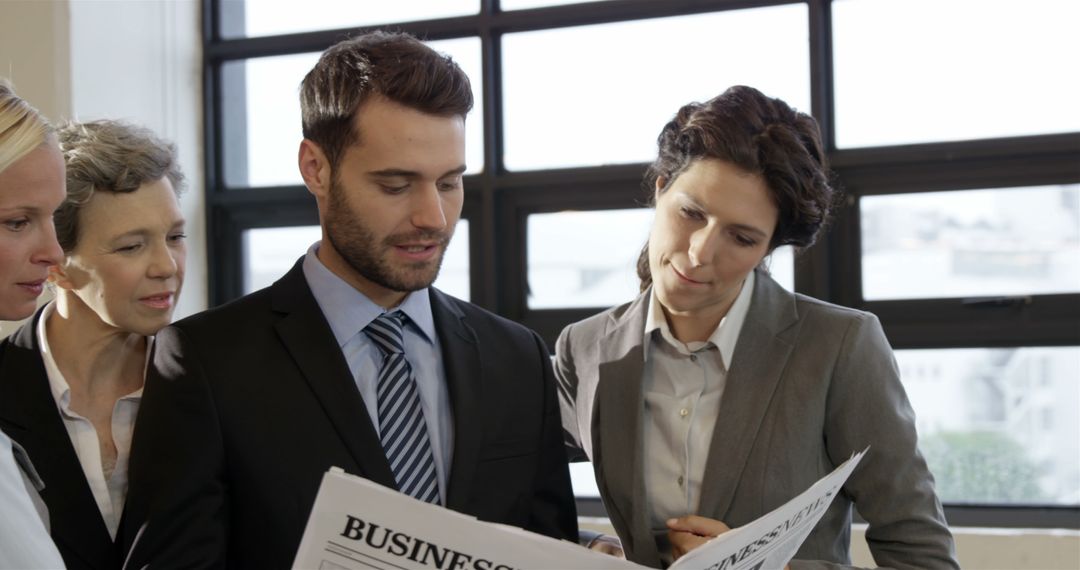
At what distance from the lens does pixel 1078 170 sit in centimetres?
291

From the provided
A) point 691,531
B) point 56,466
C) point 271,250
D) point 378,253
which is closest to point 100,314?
point 56,466

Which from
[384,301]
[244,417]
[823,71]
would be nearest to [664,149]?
[384,301]

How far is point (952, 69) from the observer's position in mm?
3068

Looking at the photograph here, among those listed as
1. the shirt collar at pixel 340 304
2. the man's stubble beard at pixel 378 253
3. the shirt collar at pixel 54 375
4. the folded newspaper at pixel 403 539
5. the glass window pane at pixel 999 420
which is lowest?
the glass window pane at pixel 999 420

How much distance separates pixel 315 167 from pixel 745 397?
762 millimetres

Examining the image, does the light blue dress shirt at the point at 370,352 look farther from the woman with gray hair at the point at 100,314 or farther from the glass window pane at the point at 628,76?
the glass window pane at the point at 628,76

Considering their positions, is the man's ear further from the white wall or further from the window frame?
the window frame

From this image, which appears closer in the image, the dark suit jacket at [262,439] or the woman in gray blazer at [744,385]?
the dark suit jacket at [262,439]

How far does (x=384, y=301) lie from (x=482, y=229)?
186cm

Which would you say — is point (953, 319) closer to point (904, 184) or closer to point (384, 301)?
point (904, 184)

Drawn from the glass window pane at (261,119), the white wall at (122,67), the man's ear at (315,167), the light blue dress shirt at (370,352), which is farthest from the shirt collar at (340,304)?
the glass window pane at (261,119)

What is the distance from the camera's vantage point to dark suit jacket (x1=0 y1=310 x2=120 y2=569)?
1.61 meters

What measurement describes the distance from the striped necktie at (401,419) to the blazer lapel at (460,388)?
4cm

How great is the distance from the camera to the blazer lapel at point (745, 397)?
5.82ft
